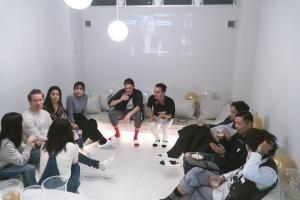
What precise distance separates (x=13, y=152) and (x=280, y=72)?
2928mm

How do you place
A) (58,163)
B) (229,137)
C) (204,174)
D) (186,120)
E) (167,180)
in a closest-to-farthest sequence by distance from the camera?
(58,163)
(204,174)
(229,137)
(167,180)
(186,120)

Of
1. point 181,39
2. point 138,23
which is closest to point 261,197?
point 181,39

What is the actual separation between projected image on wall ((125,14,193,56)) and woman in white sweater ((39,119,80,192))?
10.2 ft

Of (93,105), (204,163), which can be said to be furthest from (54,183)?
(93,105)

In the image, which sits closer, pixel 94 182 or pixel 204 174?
pixel 204 174

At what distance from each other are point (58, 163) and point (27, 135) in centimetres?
117

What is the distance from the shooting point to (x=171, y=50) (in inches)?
198

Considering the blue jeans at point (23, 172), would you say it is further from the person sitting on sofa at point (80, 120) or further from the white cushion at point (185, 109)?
the white cushion at point (185, 109)

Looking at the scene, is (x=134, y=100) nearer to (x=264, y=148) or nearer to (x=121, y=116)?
(x=121, y=116)

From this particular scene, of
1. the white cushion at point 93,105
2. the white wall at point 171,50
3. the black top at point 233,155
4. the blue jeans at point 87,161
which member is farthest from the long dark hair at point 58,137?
the white wall at point 171,50

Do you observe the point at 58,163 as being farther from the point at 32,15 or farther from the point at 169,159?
the point at 32,15

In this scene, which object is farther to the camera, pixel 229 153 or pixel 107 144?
pixel 107 144

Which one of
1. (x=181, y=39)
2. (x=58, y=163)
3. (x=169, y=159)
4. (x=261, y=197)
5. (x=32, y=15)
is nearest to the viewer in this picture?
(x=261, y=197)

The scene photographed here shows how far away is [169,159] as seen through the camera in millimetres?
3584
